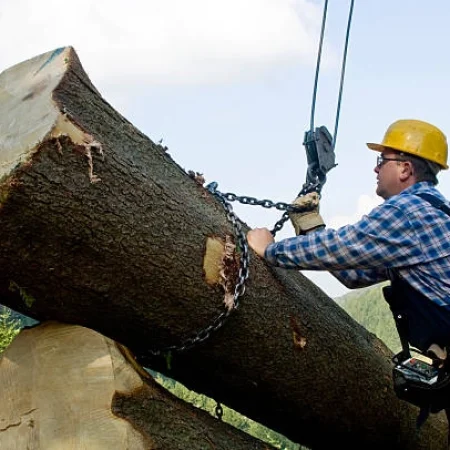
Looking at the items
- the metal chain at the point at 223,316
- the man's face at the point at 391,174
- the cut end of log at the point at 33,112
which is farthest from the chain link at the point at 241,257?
the cut end of log at the point at 33,112

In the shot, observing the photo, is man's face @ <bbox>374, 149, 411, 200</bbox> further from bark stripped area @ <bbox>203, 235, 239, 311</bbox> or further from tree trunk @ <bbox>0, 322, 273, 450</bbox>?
tree trunk @ <bbox>0, 322, 273, 450</bbox>

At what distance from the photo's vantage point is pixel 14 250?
2830 mm

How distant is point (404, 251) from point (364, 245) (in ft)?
0.61

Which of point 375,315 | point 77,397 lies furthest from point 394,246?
point 375,315

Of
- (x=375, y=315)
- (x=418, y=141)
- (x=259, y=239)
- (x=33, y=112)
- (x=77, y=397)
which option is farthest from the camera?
(x=375, y=315)

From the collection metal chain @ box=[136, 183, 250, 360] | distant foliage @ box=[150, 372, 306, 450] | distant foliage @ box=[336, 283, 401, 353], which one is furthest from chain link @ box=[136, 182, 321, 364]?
distant foliage @ box=[336, 283, 401, 353]

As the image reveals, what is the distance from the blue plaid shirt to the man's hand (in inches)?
4.1

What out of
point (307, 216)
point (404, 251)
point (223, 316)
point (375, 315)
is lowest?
point (223, 316)

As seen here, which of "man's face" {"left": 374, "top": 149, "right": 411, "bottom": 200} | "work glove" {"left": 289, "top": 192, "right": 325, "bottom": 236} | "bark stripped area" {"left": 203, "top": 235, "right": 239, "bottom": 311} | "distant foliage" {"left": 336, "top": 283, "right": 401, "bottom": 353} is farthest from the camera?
"distant foliage" {"left": 336, "top": 283, "right": 401, "bottom": 353}

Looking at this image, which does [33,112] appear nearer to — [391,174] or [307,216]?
[307,216]

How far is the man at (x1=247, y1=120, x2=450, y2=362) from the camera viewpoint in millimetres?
3457

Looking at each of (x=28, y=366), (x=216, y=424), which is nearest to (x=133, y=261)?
(x=28, y=366)

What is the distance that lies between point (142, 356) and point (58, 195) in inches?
38.9

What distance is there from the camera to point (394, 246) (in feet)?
11.3
